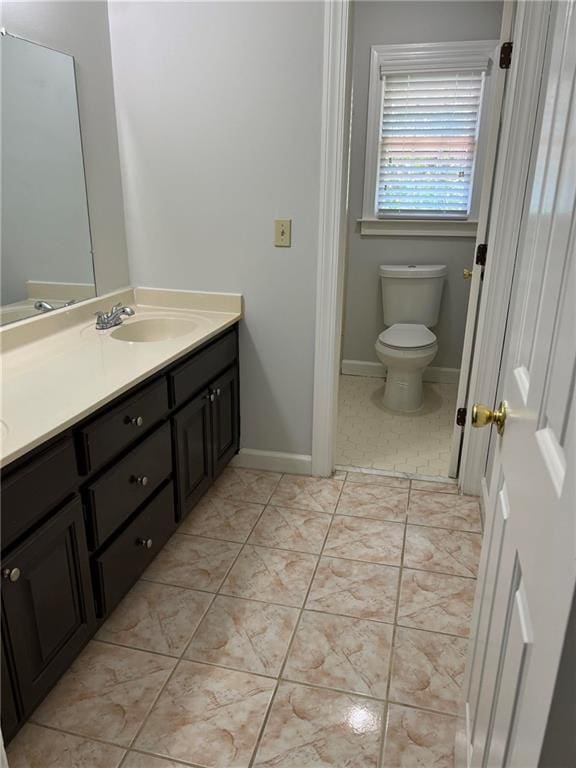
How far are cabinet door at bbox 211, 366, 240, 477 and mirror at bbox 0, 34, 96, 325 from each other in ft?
2.23

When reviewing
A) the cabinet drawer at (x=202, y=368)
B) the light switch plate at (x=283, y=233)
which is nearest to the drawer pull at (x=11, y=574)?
the cabinet drawer at (x=202, y=368)

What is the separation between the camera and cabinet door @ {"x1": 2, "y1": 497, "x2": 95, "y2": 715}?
1244 millimetres

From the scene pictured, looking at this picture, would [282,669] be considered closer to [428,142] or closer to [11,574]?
[11,574]

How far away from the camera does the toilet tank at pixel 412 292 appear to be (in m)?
3.54

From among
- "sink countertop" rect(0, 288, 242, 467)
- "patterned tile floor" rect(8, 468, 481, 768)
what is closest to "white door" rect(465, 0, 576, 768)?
"patterned tile floor" rect(8, 468, 481, 768)

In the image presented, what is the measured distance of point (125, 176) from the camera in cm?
245

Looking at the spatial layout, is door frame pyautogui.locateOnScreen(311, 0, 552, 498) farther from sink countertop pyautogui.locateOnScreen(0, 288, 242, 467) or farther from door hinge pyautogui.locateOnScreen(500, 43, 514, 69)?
sink countertop pyautogui.locateOnScreen(0, 288, 242, 467)

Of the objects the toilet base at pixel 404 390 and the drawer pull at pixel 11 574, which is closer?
the drawer pull at pixel 11 574

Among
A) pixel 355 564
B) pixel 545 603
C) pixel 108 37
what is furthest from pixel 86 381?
pixel 108 37

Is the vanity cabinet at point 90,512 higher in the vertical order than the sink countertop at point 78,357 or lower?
lower

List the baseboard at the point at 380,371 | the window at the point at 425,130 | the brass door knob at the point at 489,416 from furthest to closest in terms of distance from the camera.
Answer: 1. the baseboard at the point at 380,371
2. the window at the point at 425,130
3. the brass door knob at the point at 489,416

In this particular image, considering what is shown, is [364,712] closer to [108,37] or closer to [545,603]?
[545,603]

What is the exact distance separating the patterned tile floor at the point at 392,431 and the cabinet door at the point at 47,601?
159 centimetres

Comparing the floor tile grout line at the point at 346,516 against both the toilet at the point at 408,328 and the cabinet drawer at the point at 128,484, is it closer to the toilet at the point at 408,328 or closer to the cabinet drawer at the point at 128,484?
the cabinet drawer at the point at 128,484
